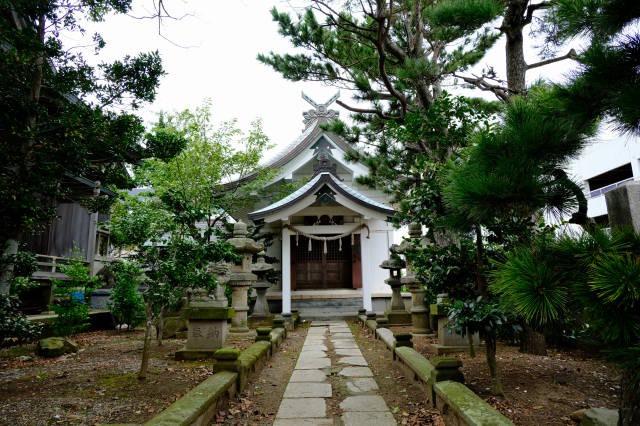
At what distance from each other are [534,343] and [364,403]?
3.03m

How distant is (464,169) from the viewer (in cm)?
316

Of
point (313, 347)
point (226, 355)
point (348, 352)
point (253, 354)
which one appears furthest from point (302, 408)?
point (313, 347)

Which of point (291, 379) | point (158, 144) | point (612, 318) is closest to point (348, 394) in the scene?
point (291, 379)

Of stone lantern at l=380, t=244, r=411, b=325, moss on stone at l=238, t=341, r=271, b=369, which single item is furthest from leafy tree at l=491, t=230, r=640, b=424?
stone lantern at l=380, t=244, r=411, b=325

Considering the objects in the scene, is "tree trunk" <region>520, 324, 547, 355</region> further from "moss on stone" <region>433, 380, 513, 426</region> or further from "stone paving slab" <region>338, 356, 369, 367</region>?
"moss on stone" <region>433, 380, 513, 426</region>

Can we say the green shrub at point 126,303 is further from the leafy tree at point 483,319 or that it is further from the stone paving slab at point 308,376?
the leafy tree at point 483,319

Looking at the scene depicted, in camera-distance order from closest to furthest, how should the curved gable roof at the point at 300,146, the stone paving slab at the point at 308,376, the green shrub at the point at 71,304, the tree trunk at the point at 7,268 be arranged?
the tree trunk at the point at 7,268 < the stone paving slab at the point at 308,376 < the green shrub at the point at 71,304 < the curved gable roof at the point at 300,146

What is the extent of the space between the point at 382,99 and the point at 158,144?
501 cm

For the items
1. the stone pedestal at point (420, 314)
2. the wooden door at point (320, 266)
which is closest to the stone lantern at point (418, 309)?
the stone pedestal at point (420, 314)

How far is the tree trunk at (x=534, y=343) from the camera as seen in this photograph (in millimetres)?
5602

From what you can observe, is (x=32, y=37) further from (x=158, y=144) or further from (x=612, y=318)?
(x=612, y=318)

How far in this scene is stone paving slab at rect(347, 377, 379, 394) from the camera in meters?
4.75

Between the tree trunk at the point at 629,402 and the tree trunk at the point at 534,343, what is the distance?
145 inches

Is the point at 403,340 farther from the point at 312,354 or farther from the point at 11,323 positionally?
the point at 11,323
